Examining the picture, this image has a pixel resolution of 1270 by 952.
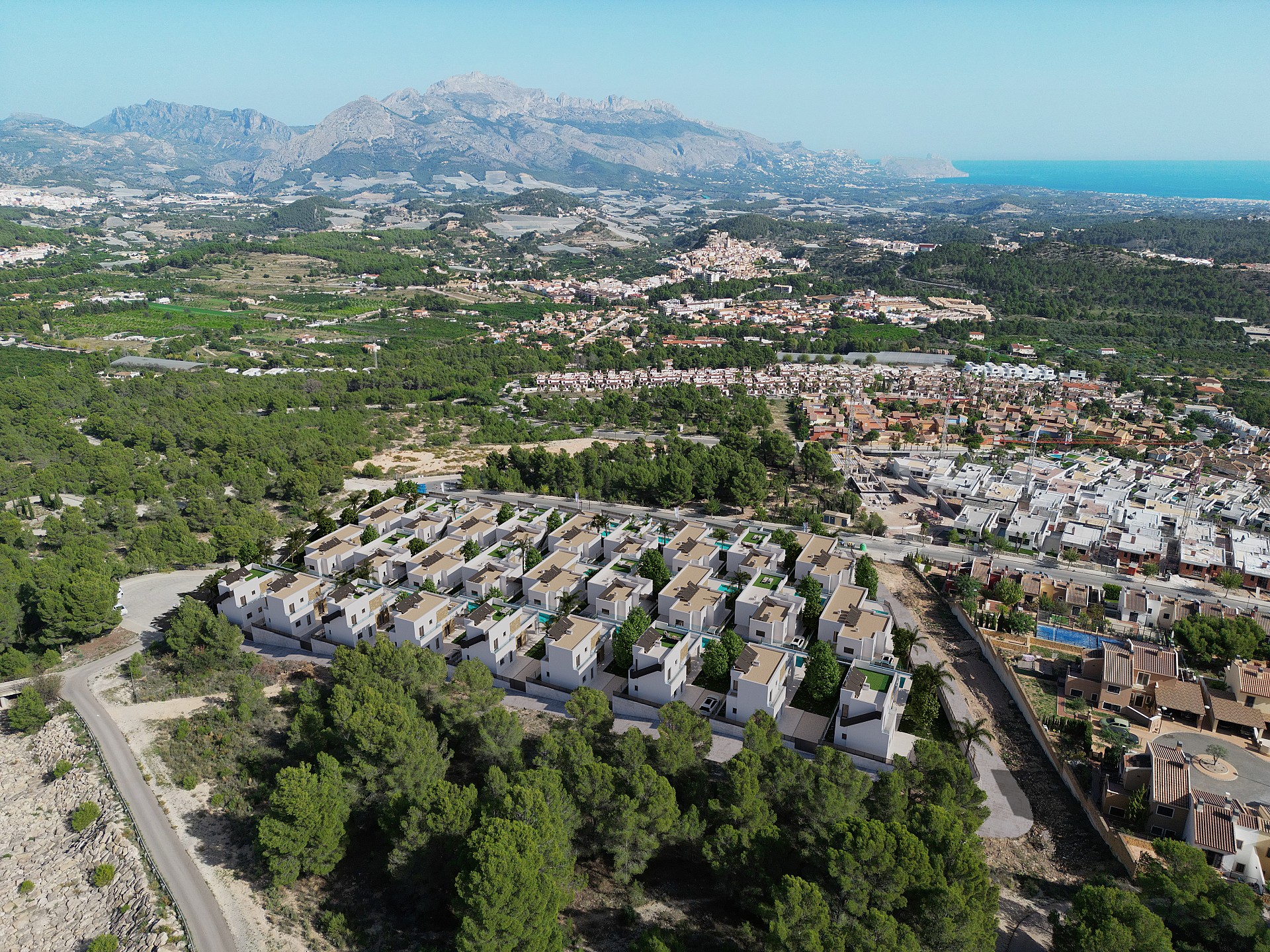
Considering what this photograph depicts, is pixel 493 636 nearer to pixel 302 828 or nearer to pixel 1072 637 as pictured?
pixel 302 828

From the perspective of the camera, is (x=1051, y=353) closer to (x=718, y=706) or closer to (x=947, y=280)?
(x=947, y=280)

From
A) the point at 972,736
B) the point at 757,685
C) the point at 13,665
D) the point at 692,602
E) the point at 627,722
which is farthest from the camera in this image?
the point at 692,602

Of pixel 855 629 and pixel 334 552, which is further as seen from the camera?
pixel 334 552

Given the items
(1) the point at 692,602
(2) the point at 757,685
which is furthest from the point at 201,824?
(1) the point at 692,602

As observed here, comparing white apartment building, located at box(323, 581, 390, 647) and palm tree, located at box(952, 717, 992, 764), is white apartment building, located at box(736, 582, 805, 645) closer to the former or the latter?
palm tree, located at box(952, 717, 992, 764)

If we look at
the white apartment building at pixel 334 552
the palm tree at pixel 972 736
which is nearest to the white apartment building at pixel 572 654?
the white apartment building at pixel 334 552
